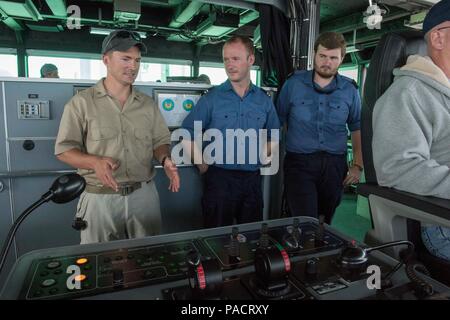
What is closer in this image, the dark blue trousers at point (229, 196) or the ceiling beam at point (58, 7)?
the dark blue trousers at point (229, 196)

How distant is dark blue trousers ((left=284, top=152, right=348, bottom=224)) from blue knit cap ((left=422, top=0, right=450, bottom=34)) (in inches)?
40.2

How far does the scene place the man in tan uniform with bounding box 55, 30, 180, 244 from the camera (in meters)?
1.72

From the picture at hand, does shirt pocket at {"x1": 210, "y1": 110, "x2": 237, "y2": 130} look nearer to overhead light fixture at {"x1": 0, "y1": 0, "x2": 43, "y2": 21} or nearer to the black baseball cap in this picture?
the black baseball cap

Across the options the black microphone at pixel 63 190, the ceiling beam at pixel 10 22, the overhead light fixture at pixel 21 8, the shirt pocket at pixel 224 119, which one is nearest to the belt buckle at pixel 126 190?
the shirt pocket at pixel 224 119

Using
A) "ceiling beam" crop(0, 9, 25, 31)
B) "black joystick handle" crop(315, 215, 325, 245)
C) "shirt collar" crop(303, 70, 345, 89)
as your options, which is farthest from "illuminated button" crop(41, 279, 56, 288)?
"ceiling beam" crop(0, 9, 25, 31)

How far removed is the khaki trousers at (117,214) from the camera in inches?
69.1

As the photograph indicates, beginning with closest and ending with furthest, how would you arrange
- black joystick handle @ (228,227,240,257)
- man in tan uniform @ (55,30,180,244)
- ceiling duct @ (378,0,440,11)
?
black joystick handle @ (228,227,240,257) < man in tan uniform @ (55,30,180,244) < ceiling duct @ (378,0,440,11)

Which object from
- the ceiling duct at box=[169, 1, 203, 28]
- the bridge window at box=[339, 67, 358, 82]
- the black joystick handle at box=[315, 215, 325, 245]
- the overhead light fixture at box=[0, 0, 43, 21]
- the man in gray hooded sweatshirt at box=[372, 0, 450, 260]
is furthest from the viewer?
the bridge window at box=[339, 67, 358, 82]

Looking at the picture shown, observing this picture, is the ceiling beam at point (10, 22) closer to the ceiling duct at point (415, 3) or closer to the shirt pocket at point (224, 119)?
the shirt pocket at point (224, 119)

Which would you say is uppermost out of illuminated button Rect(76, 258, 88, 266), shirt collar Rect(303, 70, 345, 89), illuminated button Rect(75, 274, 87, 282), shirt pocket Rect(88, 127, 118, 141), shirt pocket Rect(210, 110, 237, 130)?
shirt collar Rect(303, 70, 345, 89)

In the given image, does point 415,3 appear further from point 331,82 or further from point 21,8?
point 21,8

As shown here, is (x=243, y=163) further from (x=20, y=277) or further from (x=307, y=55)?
(x=20, y=277)

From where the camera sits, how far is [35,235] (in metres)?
2.28

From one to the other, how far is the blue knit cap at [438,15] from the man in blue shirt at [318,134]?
2.65ft
